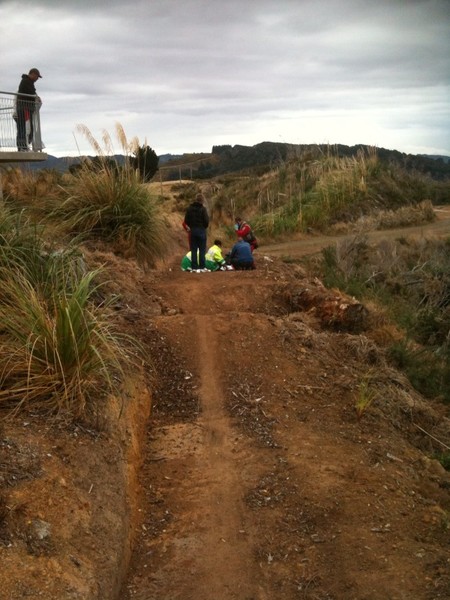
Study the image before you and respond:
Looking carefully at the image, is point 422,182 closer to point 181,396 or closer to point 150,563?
point 181,396

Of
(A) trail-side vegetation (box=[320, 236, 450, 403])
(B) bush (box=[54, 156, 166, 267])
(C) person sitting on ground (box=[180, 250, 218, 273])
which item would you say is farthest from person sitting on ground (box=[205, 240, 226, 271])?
(B) bush (box=[54, 156, 166, 267])

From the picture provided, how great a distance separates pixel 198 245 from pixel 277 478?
798 cm

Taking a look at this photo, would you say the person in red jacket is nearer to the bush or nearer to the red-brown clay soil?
the bush

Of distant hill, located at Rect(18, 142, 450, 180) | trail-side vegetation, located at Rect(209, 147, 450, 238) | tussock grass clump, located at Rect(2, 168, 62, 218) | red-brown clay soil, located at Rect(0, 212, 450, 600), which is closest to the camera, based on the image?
red-brown clay soil, located at Rect(0, 212, 450, 600)

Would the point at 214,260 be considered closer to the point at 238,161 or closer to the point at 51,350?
the point at 51,350

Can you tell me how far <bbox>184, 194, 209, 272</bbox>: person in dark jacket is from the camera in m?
12.8

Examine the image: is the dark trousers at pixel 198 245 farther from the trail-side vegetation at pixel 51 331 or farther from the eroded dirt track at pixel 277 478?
the eroded dirt track at pixel 277 478

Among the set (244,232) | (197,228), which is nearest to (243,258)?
(197,228)

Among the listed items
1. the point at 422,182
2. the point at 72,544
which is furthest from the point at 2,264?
the point at 422,182

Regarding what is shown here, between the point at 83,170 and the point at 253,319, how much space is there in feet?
15.1

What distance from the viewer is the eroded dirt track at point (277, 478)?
4.51m

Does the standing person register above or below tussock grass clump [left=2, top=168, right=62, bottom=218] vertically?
above

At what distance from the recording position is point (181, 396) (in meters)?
6.78

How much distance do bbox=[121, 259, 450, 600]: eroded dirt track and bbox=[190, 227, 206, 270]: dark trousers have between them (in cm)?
456
